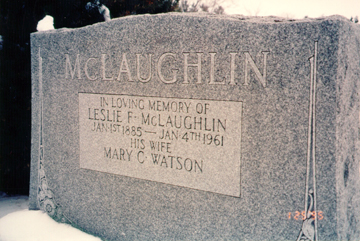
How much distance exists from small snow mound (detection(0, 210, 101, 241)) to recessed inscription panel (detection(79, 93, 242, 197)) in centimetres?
67

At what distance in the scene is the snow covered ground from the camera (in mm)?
3059

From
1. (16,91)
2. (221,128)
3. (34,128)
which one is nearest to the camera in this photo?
(221,128)

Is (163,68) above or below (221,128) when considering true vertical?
above

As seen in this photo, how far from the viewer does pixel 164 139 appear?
9.02 feet

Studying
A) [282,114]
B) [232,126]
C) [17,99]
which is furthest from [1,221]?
[282,114]

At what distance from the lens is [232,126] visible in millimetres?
2449

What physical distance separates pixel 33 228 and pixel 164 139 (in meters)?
1.70

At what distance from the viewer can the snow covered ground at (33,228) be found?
3059 mm

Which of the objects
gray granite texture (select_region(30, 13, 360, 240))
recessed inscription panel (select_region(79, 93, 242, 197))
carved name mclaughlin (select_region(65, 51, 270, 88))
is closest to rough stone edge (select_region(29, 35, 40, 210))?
gray granite texture (select_region(30, 13, 360, 240))

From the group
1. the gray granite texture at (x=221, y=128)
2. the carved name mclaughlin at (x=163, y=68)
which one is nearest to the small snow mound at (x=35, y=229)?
the gray granite texture at (x=221, y=128)

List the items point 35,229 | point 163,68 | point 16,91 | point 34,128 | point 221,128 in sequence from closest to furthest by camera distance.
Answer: point 221,128
point 163,68
point 35,229
point 34,128
point 16,91
